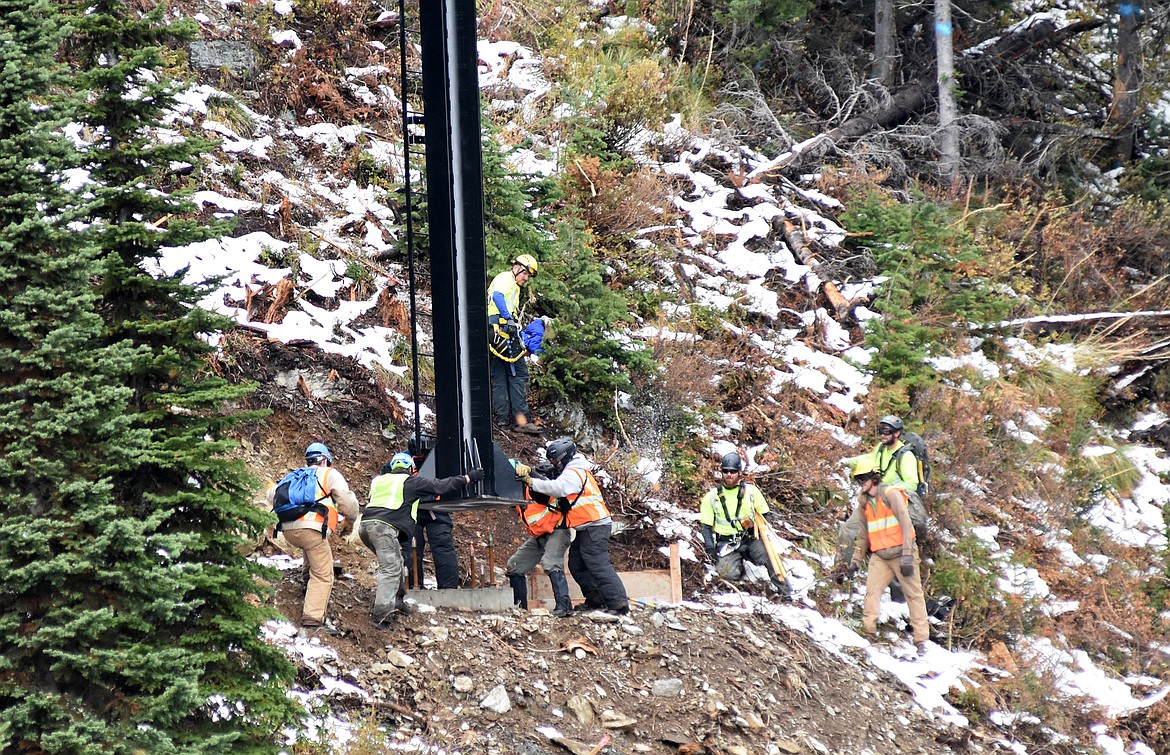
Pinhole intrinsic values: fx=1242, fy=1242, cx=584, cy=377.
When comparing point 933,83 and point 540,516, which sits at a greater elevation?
point 933,83

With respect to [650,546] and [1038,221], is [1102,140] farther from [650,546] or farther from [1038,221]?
[650,546]

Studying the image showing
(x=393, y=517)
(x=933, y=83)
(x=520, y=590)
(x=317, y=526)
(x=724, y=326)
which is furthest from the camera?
(x=933, y=83)

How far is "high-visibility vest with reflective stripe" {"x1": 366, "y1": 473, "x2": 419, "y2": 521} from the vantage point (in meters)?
10.7

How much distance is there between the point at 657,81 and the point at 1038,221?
6767mm

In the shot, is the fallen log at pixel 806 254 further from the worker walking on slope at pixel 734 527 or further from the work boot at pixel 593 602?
the work boot at pixel 593 602

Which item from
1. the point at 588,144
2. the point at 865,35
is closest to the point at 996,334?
the point at 588,144

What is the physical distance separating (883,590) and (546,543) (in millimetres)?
3801

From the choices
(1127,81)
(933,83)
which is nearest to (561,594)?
(933,83)

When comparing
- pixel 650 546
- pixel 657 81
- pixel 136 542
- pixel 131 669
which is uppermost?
pixel 657 81

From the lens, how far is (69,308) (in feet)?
25.1

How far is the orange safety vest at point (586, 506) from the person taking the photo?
1091 centimetres

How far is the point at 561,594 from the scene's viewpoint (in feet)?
36.1

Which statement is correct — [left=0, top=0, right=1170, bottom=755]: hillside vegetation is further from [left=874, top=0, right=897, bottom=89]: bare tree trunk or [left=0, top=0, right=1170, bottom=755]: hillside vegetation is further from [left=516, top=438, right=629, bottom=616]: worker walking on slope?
[left=516, top=438, right=629, bottom=616]: worker walking on slope

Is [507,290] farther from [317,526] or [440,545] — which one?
[317,526]
